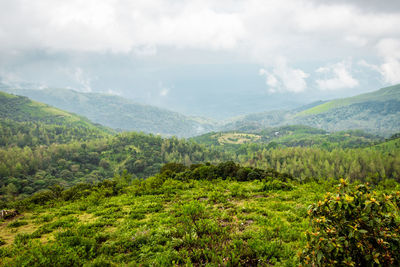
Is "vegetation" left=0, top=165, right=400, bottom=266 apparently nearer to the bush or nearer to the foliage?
the bush

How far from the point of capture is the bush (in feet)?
16.5

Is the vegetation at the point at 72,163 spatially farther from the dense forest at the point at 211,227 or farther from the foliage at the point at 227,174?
the dense forest at the point at 211,227

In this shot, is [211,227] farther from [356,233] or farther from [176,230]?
[356,233]

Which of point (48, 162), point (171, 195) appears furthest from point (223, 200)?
point (48, 162)

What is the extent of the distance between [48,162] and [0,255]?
173 meters

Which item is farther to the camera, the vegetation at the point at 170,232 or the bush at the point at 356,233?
the vegetation at the point at 170,232

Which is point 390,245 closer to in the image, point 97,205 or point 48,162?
point 97,205

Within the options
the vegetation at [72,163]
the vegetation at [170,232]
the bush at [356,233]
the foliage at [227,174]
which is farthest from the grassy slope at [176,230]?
the vegetation at [72,163]

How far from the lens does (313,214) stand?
5859 millimetres

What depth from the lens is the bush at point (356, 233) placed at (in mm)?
5027

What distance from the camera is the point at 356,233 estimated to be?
5.07 metres

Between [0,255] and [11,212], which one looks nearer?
[0,255]

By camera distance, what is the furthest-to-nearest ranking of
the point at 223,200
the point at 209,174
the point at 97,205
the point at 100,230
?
the point at 209,174 → the point at 97,205 → the point at 223,200 → the point at 100,230

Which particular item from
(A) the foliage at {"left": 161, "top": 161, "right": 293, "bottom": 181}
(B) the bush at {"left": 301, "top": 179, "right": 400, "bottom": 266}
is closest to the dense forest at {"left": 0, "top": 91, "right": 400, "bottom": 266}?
(B) the bush at {"left": 301, "top": 179, "right": 400, "bottom": 266}
